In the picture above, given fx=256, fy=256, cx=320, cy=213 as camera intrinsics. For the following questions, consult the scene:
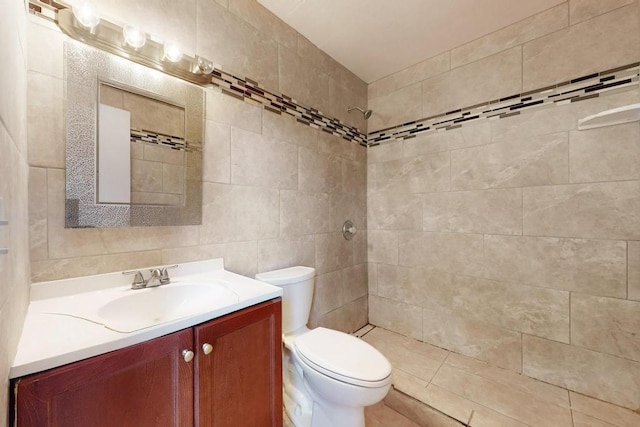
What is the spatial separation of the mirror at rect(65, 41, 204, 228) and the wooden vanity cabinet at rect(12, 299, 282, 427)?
0.58m

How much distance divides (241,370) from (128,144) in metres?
1.02

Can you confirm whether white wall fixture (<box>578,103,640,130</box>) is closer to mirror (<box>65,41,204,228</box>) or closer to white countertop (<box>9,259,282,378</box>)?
white countertop (<box>9,259,282,378</box>)

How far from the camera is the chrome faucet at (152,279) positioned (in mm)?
1063

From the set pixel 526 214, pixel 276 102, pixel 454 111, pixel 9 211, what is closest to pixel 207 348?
pixel 9 211

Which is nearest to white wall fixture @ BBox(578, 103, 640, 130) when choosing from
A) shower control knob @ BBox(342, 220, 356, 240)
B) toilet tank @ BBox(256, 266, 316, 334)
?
shower control knob @ BBox(342, 220, 356, 240)

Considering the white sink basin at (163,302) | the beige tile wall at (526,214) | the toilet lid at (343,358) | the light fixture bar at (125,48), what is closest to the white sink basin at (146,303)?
the white sink basin at (163,302)

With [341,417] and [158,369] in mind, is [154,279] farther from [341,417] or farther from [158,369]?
[341,417]

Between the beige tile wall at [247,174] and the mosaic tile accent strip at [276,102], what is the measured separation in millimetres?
52

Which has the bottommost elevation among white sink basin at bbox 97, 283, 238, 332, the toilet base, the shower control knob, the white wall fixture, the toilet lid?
the toilet base

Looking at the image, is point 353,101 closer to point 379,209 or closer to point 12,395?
point 379,209

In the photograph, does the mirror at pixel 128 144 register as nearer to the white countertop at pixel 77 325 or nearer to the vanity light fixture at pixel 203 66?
the vanity light fixture at pixel 203 66

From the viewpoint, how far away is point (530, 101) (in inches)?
65.7

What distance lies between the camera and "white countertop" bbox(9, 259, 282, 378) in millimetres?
584

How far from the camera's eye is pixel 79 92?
37.9 inches
